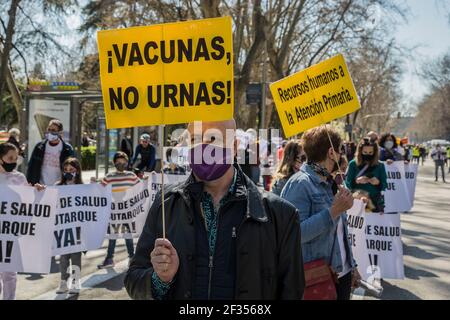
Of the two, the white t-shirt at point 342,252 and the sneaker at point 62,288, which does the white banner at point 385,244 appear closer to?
the white t-shirt at point 342,252

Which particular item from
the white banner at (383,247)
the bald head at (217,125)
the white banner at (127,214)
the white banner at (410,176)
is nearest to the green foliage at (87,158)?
the white banner at (410,176)

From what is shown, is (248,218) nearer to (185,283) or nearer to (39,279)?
(185,283)

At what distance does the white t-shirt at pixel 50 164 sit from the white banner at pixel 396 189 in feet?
19.7

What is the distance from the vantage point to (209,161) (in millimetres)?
2465

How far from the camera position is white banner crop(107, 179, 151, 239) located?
24.9 feet

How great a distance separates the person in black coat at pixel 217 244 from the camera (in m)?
2.30

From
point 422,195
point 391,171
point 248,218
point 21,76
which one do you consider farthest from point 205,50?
point 21,76

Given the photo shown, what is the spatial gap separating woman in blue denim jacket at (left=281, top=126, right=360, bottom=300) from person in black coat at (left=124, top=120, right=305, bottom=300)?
1.06 metres

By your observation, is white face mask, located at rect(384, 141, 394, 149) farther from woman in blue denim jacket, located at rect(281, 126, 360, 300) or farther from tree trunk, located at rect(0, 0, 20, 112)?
tree trunk, located at rect(0, 0, 20, 112)

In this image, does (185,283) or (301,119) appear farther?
(301,119)

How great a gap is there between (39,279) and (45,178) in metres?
1.81

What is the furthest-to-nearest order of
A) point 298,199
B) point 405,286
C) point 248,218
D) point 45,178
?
1. point 45,178
2. point 405,286
3. point 298,199
4. point 248,218

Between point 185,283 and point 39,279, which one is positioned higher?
point 185,283

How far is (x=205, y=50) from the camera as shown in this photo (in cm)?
273
